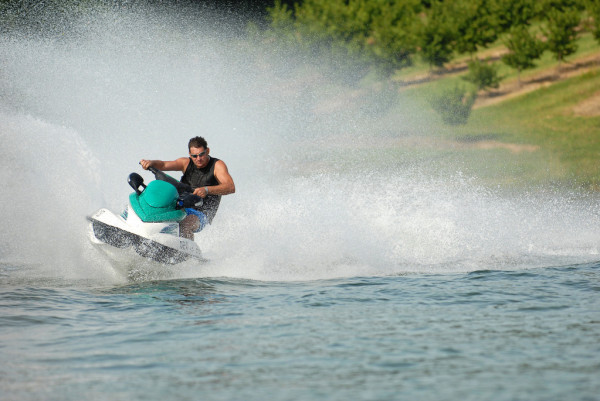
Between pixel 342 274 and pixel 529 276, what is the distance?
2.05 m

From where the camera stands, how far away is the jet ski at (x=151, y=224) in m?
8.26

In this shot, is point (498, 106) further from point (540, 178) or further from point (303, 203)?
point (303, 203)

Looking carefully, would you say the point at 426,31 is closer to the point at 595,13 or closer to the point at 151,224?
the point at 595,13

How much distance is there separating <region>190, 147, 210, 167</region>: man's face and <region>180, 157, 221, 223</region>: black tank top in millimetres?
121

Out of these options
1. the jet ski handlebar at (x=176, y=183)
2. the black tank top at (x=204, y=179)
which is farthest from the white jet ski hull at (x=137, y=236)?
the black tank top at (x=204, y=179)

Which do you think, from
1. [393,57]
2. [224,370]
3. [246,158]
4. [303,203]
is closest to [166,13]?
[393,57]

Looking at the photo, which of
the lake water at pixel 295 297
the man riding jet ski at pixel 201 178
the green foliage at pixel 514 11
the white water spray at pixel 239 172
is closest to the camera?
the lake water at pixel 295 297

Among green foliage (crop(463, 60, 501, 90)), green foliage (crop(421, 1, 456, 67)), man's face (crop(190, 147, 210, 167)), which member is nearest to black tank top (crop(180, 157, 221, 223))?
man's face (crop(190, 147, 210, 167))

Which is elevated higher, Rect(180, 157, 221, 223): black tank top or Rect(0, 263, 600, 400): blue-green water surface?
Rect(180, 157, 221, 223): black tank top

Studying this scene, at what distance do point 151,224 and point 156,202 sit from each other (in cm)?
24

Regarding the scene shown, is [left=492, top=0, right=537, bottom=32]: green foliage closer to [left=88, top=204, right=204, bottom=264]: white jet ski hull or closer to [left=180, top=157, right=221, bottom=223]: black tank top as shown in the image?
[left=180, top=157, right=221, bottom=223]: black tank top

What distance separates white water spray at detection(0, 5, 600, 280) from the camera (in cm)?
961

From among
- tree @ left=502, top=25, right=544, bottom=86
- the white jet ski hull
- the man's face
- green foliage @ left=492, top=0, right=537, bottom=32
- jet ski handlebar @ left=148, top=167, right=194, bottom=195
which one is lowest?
the white jet ski hull

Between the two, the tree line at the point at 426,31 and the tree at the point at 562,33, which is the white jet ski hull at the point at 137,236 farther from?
the tree at the point at 562,33
